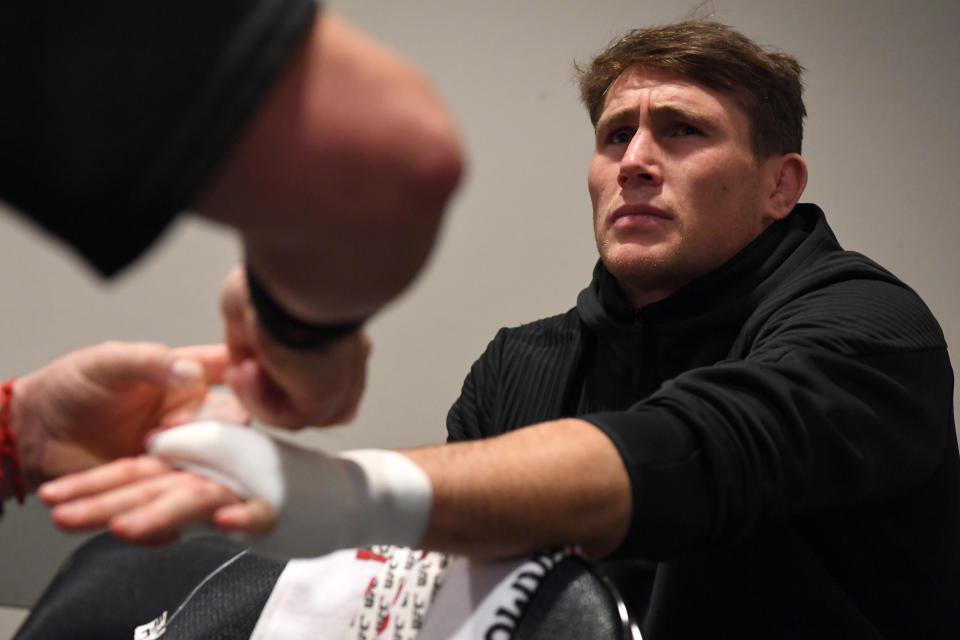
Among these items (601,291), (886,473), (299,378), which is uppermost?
(299,378)

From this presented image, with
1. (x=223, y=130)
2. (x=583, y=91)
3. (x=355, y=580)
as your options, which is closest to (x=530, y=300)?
(x=583, y=91)

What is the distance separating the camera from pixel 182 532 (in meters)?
0.53

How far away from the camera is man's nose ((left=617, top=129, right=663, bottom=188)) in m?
1.30

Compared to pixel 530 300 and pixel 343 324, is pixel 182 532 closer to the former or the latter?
pixel 343 324

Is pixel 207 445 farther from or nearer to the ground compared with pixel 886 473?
farther from the ground

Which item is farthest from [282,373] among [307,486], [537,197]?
[537,197]

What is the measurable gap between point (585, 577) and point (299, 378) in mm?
263

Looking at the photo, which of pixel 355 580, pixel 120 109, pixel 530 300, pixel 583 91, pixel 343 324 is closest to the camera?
pixel 120 109

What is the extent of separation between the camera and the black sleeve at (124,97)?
0.32 metres

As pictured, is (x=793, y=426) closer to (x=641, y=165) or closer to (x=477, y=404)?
(x=641, y=165)

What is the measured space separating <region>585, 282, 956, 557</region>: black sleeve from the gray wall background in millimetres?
916

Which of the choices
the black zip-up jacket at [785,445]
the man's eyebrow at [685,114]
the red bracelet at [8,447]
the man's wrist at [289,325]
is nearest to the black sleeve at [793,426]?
the black zip-up jacket at [785,445]

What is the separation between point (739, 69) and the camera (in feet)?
4.48

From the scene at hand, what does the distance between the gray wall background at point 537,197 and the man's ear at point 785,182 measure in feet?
1.70
